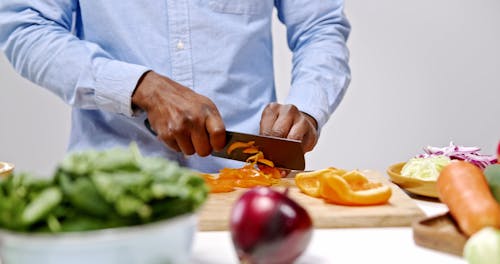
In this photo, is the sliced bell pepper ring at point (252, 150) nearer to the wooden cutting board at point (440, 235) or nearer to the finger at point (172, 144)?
the finger at point (172, 144)

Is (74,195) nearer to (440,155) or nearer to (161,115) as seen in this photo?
(161,115)

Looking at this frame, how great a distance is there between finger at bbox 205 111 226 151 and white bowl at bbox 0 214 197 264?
2.20ft

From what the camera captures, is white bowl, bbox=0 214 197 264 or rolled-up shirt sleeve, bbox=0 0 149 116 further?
rolled-up shirt sleeve, bbox=0 0 149 116

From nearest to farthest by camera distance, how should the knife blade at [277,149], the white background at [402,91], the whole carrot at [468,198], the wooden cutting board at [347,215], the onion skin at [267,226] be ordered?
the onion skin at [267,226] < the whole carrot at [468,198] < the wooden cutting board at [347,215] < the knife blade at [277,149] < the white background at [402,91]

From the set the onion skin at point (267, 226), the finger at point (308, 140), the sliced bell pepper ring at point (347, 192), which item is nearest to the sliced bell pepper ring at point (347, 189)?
the sliced bell pepper ring at point (347, 192)

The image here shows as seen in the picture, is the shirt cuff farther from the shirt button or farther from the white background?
the white background

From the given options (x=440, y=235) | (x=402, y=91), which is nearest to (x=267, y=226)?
(x=440, y=235)

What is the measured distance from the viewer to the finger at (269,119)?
1.49 metres

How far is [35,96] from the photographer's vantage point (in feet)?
9.32

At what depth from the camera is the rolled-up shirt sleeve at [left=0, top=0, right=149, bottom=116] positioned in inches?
56.1

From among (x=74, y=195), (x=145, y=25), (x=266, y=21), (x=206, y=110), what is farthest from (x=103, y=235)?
(x=266, y=21)

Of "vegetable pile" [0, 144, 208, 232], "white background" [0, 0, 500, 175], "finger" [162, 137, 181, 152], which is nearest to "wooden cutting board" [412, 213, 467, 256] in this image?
"vegetable pile" [0, 144, 208, 232]

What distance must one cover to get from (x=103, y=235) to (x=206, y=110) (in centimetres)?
75

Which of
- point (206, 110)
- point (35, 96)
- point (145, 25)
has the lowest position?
point (35, 96)
